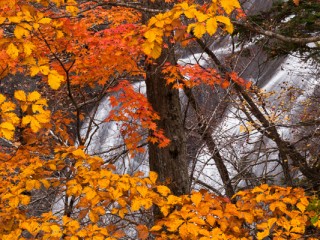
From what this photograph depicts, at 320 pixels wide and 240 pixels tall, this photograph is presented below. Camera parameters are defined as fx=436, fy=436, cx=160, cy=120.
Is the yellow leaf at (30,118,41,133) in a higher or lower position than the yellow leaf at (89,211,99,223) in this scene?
higher

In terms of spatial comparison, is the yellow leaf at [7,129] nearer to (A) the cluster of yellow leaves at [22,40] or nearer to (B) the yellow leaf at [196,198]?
(A) the cluster of yellow leaves at [22,40]

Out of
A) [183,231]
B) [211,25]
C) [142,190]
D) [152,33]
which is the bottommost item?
[183,231]

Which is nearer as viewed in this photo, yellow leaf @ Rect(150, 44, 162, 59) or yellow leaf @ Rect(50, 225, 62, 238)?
yellow leaf @ Rect(150, 44, 162, 59)

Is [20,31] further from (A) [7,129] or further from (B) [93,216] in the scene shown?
(B) [93,216]

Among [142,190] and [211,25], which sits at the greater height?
[211,25]

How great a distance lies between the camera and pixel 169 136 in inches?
228

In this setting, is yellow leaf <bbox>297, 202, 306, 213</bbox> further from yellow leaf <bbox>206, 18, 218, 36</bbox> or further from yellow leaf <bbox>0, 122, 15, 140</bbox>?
yellow leaf <bbox>0, 122, 15, 140</bbox>

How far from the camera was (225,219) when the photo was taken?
362 cm

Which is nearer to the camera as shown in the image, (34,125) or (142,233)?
(34,125)

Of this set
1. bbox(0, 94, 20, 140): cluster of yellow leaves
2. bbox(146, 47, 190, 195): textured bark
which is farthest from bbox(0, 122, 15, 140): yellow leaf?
bbox(146, 47, 190, 195): textured bark

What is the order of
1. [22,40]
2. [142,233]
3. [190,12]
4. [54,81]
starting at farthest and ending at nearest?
1. [142,233]
2. [22,40]
3. [54,81]
4. [190,12]

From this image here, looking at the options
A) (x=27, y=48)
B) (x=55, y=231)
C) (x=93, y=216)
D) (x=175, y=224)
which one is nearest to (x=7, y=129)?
(x=27, y=48)

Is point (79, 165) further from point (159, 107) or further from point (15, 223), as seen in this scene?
point (159, 107)

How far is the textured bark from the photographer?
581cm
